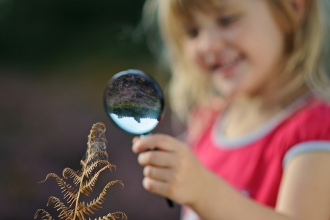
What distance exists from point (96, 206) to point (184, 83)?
29.2 inches

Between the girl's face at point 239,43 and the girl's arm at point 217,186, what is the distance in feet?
0.63

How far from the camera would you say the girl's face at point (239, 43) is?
731 mm

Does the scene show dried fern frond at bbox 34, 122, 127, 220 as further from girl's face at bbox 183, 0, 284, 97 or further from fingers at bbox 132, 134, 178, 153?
girl's face at bbox 183, 0, 284, 97

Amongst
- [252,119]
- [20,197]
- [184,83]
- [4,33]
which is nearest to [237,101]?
[252,119]

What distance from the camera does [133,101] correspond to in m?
0.41

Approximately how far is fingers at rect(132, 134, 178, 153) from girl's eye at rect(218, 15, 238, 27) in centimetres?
34

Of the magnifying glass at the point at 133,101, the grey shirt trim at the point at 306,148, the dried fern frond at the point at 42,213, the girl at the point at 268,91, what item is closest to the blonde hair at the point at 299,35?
the girl at the point at 268,91

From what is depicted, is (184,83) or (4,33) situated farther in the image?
(4,33)

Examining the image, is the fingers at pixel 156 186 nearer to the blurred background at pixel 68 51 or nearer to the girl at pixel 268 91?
the girl at pixel 268 91

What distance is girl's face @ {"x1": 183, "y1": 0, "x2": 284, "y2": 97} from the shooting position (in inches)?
28.8

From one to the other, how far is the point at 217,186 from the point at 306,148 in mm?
210

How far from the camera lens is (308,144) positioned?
0.65 metres

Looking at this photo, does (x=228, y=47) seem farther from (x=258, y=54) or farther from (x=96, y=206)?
(x=96, y=206)

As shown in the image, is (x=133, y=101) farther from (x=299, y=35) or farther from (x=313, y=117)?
(x=299, y=35)
